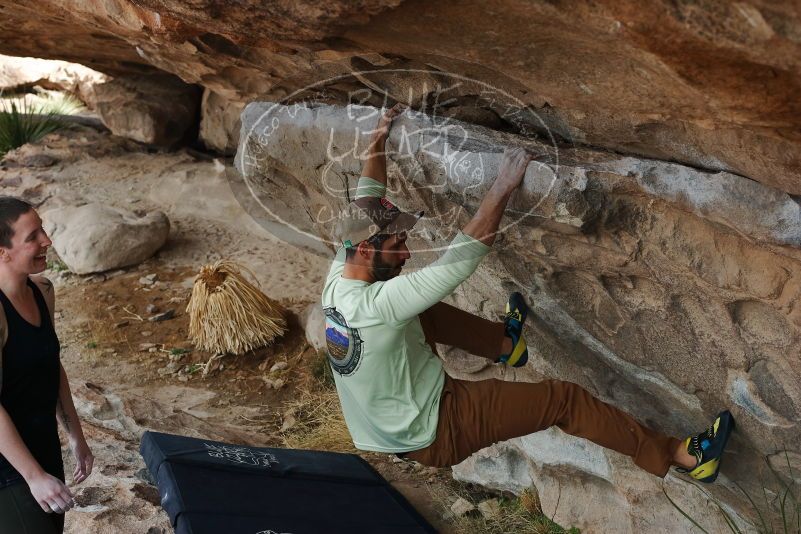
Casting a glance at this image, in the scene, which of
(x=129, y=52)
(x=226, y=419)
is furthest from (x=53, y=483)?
(x=129, y=52)

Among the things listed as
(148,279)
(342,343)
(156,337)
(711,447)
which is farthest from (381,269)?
(148,279)

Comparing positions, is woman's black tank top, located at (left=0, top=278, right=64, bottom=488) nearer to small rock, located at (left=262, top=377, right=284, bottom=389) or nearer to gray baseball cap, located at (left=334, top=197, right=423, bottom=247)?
gray baseball cap, located at (left=334, top=197, right=423, bottom=247)

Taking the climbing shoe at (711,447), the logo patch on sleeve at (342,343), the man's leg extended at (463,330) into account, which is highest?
the logo patch on sleeve at (342,343)

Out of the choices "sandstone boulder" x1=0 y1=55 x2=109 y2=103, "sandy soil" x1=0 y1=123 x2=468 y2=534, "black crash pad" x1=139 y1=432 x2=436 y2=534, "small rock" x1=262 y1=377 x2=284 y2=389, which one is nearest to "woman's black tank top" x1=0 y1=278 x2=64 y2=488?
"black crash pad" x1=139 y1=432 x2=436 y2=534

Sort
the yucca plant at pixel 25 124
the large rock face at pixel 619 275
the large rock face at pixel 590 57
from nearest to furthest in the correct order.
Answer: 1. the large rock face at pixel 590 57
2. the large rock face at pixel 619 275
3. the yucca plant at pixel 25 124

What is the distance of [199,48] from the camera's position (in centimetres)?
378

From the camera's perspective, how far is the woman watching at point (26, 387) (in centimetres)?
251

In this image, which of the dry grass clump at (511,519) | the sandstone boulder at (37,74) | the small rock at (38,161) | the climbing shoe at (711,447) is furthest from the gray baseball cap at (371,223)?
the sandstone boulder at (37,74)

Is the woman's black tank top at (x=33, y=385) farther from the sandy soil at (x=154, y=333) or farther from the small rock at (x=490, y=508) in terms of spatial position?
the small rock at (x=490, y=508)

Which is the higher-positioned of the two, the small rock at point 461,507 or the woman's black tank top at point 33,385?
the woman's black tank top at point 33,385

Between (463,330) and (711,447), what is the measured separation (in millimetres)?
964

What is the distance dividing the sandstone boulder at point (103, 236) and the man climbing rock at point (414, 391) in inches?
150

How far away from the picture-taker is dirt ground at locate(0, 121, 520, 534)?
400 cm

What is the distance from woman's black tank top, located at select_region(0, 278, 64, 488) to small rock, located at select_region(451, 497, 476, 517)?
1967 millimetres
